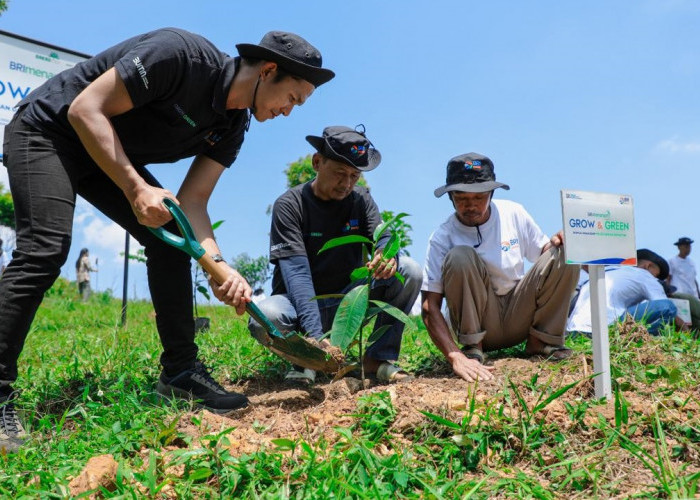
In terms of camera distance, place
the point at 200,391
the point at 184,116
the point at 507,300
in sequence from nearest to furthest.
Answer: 1. the point at 184,116
2. the point at 200,391
3. the point at 507,300

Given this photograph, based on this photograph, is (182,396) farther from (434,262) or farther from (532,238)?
(532,238)

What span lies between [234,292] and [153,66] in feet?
3.01

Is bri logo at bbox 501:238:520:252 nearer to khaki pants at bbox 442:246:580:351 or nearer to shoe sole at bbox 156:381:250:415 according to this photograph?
khaki pants at bbox 442:246:580:351

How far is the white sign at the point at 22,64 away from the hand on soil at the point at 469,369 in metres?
5.15

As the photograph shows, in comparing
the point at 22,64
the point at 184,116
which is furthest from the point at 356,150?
the point at 22,64

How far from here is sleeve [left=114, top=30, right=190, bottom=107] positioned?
7.22 feet

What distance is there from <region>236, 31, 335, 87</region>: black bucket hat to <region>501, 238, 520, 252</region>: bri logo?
4.62 feet

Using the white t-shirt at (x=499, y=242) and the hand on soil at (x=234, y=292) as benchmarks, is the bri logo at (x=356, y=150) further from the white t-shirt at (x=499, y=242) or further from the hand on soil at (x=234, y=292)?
the hand on soil at (x=234, y=292)

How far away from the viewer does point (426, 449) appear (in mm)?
1948

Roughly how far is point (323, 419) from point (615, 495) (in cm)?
99

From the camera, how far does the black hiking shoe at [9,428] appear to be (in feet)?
7.31

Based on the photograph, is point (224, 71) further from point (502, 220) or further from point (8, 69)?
point (8, 69)

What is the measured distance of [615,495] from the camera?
5.70 ft

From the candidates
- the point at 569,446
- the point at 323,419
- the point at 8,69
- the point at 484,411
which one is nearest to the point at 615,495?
the point at 569,446
